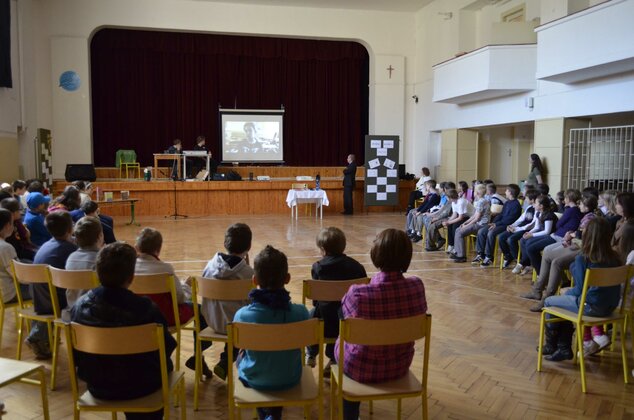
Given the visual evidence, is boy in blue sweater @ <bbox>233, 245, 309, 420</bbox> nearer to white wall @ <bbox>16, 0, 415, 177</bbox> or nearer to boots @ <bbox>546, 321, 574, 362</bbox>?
boots @ <bbox>546, 321, 574, 362</bbox>

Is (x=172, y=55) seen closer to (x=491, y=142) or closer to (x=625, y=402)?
(x=491, y=142)

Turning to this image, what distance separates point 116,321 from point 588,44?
9.05 m

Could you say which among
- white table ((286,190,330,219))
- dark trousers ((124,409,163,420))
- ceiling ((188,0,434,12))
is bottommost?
dark trousers ((124,409,163,420))

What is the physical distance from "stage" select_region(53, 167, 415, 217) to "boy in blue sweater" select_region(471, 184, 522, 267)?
631 centimetres

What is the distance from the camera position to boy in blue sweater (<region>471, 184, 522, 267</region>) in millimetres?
7086

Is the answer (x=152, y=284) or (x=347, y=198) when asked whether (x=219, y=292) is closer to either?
(x=152, y=284)

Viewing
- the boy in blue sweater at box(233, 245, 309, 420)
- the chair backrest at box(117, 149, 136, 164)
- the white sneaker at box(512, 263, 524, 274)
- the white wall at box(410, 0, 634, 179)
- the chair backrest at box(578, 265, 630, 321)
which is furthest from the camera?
the chair backrest at box(117, 149, 136, 164)

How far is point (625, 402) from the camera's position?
3.25 meters

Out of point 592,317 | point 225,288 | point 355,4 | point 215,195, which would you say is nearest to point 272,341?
point 225,288

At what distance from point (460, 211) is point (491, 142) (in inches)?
333

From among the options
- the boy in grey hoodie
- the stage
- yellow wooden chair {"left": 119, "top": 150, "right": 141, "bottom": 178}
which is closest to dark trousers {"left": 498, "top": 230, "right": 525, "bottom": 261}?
the boy in grey hoodie

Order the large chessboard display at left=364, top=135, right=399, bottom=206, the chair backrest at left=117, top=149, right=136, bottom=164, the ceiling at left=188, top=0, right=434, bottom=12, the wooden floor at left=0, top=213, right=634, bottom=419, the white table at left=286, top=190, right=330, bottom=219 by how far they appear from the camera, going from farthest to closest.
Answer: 1. the ceiling at left=188, top=0, right=434, bottom=12
2. the chair backrest at left=117, top=149, right=136, bottom=164
3. the large chessboard display at left=364, top=135, right=399, bottom=206
4. the white table at left=286, top=190, right=330, bottom=219
5. the wooden floor at left=0, top=213, right=634, bottom=419

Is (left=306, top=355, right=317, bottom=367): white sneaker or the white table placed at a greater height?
the white table

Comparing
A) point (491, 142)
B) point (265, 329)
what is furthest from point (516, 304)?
point (491, 142)
